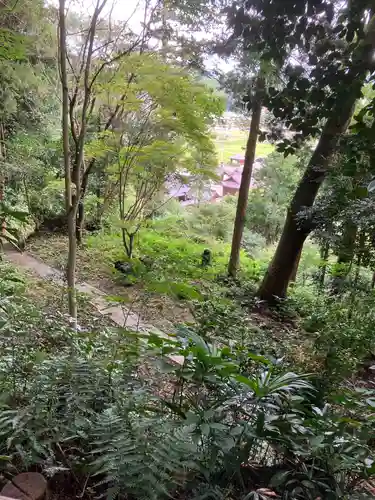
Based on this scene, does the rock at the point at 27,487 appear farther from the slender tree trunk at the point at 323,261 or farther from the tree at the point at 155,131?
the slender tree trunk at the point at 323,261

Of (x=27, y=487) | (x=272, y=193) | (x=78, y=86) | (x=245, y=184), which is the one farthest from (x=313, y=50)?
(x=272, y=193)

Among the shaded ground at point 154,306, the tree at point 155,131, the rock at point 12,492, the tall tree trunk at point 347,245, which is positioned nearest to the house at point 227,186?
the tree at point 155,131

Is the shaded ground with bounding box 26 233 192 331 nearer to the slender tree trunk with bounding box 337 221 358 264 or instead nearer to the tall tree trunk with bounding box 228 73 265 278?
the tall tree trunk with bounding box 228 73 265 278

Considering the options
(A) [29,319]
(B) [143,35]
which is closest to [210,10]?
(B) [143,35]

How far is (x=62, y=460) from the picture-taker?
1.37 m

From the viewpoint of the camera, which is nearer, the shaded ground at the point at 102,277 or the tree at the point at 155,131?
the tree at the point at 155,131

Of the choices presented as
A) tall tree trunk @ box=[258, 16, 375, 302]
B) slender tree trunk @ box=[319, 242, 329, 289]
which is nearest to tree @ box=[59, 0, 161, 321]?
tall tree trunk @ box=[258, 16, 375, 302]

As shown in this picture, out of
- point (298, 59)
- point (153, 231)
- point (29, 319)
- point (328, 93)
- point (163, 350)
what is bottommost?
point (153, 231)

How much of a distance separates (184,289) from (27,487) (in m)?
0.87

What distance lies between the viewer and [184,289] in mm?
1501

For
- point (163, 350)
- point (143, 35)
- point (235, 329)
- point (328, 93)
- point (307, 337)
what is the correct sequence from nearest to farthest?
1. point (163, 350)
2. point (328, 93)
3. point (235, 329)
4. point (307, 337)
5. point (143, 35)

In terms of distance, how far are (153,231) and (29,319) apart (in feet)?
23.4

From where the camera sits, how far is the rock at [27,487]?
1.17m

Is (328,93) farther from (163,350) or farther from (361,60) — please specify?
(163,350)
